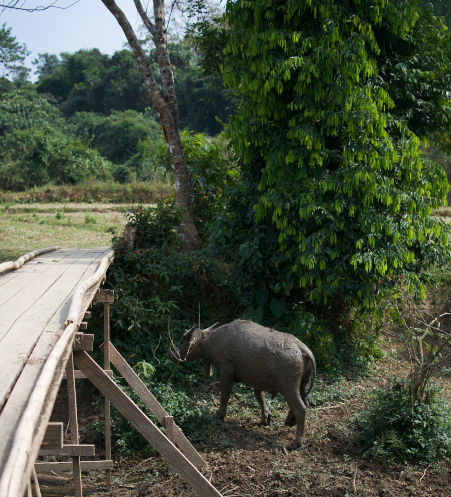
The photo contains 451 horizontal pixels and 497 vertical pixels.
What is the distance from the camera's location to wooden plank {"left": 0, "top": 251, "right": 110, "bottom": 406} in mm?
2316

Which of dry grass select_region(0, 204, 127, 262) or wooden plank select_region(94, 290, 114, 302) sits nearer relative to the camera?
wooden plank select_region(94, 290, 114, 302)

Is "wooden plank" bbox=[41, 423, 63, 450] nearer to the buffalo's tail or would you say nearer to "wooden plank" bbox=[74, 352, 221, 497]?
"wooden plank" bbox=[74, 352, 221, 497]

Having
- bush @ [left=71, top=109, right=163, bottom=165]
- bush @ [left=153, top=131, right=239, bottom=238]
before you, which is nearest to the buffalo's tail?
bush @ [left=153, top=131, right=239, bottom=238]

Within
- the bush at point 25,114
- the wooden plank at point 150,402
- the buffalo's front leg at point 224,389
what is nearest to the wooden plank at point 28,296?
the wooden plank at point 150,402

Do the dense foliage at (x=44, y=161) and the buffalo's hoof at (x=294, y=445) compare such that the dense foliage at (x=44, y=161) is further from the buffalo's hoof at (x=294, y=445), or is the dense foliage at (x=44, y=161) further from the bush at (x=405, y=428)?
the bush at (x=405, y=428)

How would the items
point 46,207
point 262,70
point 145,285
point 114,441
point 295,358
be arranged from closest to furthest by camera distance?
1. point 295,358
2. point 114,441
3. point 262,70
4. point 145,285
5. point 46,207

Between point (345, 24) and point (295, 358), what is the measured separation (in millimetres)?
4657

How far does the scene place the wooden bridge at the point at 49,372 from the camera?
1.82 metres

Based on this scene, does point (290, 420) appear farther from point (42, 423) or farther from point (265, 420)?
point (42, 423)

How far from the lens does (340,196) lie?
21.0ft

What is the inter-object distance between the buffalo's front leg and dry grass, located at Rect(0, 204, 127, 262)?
5.91 m

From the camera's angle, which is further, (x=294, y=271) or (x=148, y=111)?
(x=148, y=111)

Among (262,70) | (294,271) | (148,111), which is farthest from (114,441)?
(148,111)

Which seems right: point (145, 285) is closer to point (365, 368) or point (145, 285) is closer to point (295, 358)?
point (295, 358)
